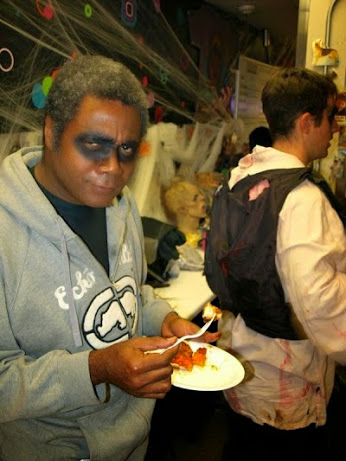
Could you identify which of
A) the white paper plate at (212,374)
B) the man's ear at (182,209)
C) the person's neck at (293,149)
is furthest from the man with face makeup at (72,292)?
the man's ear at (182,209)

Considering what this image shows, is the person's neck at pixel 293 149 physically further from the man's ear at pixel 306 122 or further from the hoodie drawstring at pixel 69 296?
the hoodie drawstring at pixel 69 296

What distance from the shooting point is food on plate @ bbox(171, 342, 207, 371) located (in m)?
0.95

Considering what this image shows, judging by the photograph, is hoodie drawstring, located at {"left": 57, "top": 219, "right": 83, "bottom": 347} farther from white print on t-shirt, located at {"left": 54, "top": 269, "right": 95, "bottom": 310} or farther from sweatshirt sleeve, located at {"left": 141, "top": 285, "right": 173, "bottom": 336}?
sweatshirt sleeve, located at {"left": 141, "top": 285, "right": 173, "bottom": 336}

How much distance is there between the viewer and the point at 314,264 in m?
1.05

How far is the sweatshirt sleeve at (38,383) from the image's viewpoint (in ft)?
2.32

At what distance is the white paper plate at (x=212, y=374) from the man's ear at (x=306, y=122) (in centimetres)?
76

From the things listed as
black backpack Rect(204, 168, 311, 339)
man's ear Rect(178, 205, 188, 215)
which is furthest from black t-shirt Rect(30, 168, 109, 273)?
man's ear Rect(178, 205, 188, 215)

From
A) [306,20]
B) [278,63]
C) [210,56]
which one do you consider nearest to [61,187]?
[306,20]

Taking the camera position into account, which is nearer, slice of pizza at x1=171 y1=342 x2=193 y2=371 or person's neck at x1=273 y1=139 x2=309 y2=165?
slice of pizza at x1=171 y1=342 x2=193 y2=371

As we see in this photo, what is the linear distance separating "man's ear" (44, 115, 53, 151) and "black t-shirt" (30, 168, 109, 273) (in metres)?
0.09

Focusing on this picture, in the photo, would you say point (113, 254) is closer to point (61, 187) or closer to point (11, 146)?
point (61, 187)

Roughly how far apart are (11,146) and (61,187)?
603mm

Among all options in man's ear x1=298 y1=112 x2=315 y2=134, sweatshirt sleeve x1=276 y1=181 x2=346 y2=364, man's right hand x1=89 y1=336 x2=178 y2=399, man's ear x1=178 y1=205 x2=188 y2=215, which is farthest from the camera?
man's ear x1=178 y1=205 x2=188 y2=215

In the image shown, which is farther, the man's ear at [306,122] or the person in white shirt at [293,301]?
the man's ear at [306,122]
